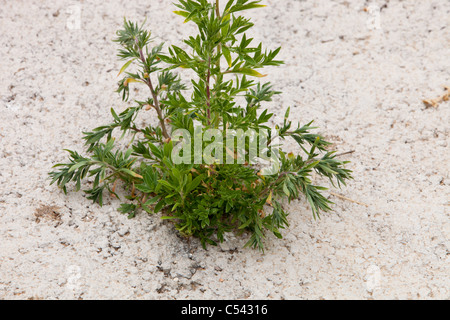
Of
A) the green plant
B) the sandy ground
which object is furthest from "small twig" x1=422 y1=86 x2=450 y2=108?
the green plant

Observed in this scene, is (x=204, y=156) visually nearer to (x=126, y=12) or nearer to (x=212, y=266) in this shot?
(x=212, y=266)

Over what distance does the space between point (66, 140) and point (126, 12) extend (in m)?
1.37

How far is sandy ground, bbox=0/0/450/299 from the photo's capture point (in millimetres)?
2332

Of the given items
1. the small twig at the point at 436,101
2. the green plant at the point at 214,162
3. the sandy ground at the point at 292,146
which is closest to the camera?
the green plant at the point at 214,162

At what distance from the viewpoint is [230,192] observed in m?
2.30

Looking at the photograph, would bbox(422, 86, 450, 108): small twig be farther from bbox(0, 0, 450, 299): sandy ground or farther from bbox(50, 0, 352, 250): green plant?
bbox(50, 0, 352, 250): green plant

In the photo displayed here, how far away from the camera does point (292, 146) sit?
121 inches

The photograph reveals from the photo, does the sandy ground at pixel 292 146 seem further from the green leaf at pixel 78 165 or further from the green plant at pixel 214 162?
the green leaf at pixel 78 165

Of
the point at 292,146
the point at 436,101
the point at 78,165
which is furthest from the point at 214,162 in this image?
the point at 436,101

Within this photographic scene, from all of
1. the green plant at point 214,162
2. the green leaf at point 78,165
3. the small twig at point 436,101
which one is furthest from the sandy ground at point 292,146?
the green leaf at point 78,165

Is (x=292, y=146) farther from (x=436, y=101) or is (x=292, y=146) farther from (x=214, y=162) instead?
(x=436, y=101)

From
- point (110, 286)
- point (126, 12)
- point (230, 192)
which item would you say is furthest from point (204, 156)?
point (126, 12)

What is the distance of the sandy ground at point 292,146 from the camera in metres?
2.33

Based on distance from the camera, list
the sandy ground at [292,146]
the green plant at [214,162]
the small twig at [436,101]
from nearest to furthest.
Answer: the green plant at [214,162] → the sandy ground at [292,146] → the small twig at [436,101]
